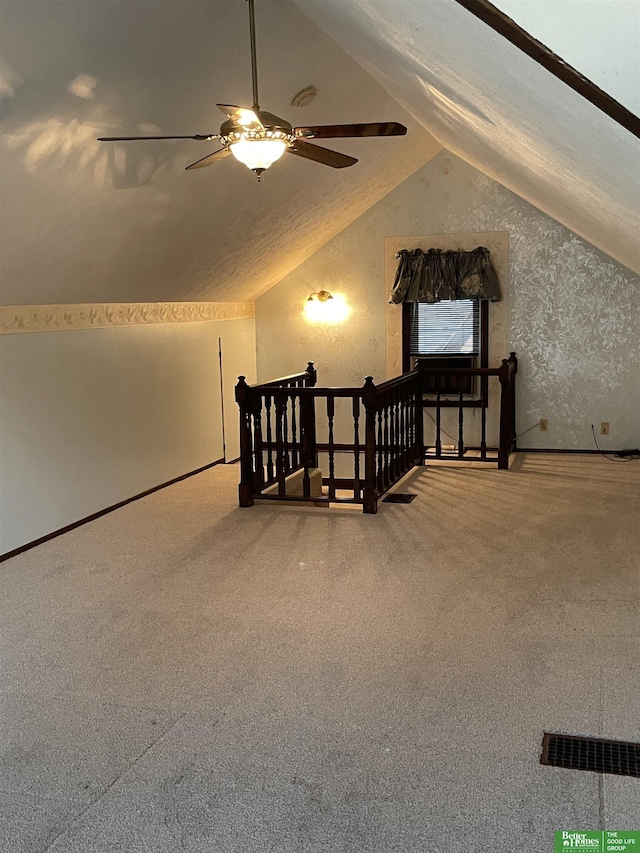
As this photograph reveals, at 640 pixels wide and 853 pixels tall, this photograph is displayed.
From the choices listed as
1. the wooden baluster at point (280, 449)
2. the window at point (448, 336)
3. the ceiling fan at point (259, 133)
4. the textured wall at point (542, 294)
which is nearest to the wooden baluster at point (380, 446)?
the wooden baluster at point (280, 449)

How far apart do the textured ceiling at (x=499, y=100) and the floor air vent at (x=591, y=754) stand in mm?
1883

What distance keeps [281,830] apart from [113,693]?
1.08 metres

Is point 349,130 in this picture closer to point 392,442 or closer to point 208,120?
point 208,120

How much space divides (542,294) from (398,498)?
289 centimetres

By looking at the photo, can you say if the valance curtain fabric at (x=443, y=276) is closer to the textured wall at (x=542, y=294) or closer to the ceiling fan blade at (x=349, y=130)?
the textured wall at (x=542, y=294)

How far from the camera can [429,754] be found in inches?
104

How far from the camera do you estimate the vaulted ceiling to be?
274cm

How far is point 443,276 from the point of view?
766 cm

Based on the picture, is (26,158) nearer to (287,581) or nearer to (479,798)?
(287,581)

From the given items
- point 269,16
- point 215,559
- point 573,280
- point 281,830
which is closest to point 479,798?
point 281,830

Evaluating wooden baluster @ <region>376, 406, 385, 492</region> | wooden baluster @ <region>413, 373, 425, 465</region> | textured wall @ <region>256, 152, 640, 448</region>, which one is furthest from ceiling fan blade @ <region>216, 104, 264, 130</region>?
textured wall @ <region>256, 152, 640, 448</region>

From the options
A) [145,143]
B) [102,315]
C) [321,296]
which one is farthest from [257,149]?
[321,296]

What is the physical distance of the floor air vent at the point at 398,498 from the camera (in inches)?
231

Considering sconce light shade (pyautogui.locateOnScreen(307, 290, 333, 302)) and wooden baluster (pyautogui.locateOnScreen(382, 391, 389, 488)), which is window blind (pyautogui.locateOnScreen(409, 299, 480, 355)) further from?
wooden baluster (pyautogui.locateOnScreen(382, 391, 389, 488))
